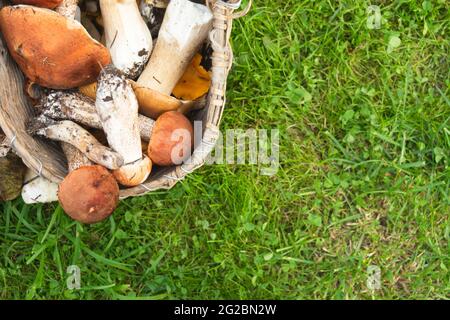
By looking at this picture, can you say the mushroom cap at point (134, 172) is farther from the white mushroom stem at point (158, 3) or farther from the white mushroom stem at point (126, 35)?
the white mushroom stem at point (158, 3)

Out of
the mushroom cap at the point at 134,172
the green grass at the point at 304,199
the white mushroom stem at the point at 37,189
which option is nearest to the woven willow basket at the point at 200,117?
the mushroom cap at the point at 134,172

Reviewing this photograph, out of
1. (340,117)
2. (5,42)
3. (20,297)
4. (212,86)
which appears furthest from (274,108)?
(20,297)

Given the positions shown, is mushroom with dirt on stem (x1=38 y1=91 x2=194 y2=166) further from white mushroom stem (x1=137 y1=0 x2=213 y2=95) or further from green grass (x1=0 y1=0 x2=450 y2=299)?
green grass (x1=0 y1=0 x2=450 y2=299)

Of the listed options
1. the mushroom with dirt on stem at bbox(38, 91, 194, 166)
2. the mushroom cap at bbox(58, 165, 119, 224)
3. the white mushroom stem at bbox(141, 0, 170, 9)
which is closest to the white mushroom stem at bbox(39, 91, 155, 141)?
the mushroom with dirt on stem at bbox(38, 91, 194, 166)

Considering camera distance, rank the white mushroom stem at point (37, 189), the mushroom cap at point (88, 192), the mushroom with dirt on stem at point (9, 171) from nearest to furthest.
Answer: the mushroom cap at point (88, 192), the mushroom with dirt on stem at point (9, 171), the white mushroom stem at point (37, 189)

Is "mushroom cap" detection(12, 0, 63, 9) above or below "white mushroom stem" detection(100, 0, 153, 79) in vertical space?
above
